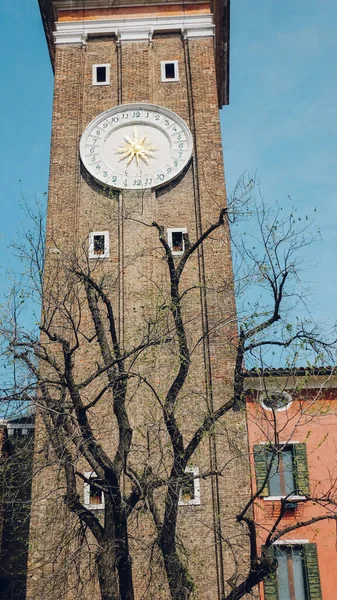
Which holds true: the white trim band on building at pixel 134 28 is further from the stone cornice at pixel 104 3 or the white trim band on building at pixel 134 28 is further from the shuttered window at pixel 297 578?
the shuttered window at pixel 297 578

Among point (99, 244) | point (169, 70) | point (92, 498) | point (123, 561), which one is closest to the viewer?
point (123, 561)

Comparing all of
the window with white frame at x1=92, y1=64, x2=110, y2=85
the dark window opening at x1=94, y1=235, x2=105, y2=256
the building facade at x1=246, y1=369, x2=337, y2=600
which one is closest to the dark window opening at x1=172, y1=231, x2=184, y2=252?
the dark window opening at x1=94, y1=235, x2=105, y2=256

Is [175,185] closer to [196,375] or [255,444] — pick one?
[196,375]

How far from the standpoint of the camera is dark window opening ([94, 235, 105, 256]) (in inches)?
926

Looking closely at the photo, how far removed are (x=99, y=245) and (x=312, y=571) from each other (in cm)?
1040

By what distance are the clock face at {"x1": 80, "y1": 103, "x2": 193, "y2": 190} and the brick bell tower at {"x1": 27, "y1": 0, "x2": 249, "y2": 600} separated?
0.11ft

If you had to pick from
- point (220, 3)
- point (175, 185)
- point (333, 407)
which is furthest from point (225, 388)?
point (220, 3)

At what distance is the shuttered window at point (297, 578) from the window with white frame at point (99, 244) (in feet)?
30.7

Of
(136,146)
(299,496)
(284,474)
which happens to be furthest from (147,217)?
(299,496)

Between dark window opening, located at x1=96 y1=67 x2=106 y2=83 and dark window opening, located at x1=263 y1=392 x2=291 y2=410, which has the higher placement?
dark window opening, located at x1=96 y1=67 x2=106 y2=83

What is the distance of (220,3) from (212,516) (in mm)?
16837

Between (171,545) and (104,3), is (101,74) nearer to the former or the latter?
(104,3)

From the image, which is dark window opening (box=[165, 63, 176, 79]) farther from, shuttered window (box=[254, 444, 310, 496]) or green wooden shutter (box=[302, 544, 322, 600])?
green wooden shutter (box=[302, 544, 322, 600])

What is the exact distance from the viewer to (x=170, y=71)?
26.6 meters
